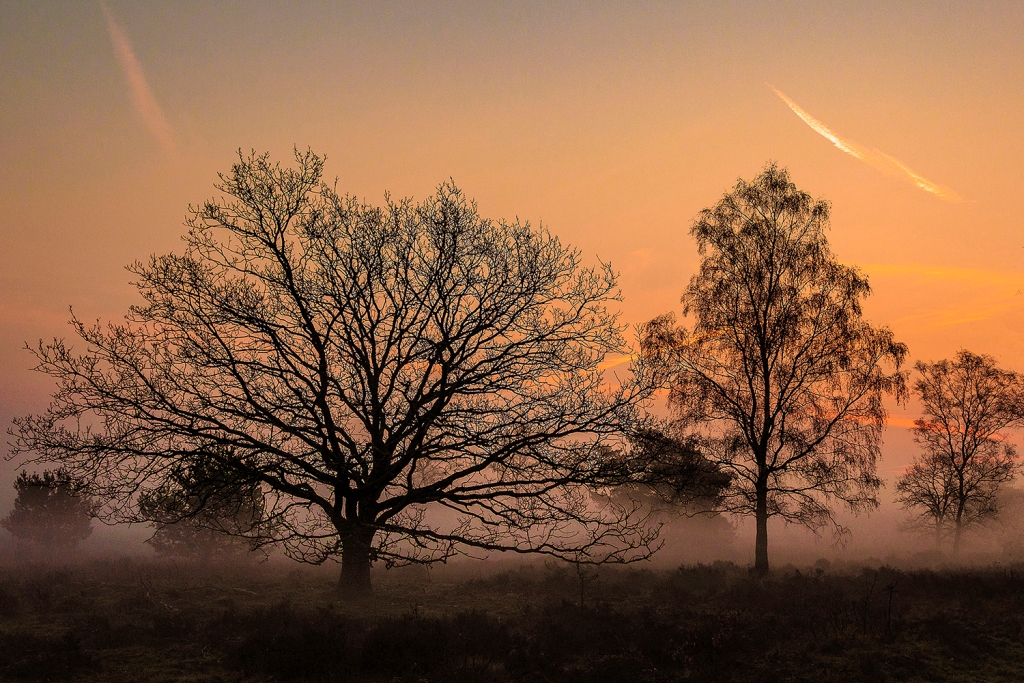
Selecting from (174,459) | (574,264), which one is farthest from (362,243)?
(174,459)

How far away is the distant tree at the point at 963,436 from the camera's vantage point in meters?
31.7

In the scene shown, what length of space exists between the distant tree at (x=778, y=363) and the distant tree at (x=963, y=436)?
16.0 meters

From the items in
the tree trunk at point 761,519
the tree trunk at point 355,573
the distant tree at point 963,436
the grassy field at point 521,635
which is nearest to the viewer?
the grassy field at point 521,635

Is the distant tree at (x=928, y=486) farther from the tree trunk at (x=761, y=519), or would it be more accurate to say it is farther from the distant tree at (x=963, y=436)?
the tree trunk at (x=761, y=519)

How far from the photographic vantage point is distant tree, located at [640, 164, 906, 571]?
66.7ft

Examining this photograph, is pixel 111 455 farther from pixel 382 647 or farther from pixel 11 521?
pixel 11 521

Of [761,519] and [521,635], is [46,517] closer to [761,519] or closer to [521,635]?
[521,635]

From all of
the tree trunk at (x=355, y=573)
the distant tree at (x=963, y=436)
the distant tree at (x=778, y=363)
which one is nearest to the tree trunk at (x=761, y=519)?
the distant tree at (x=778, y=363)

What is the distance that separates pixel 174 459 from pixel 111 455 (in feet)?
3.70

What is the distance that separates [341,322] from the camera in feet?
44.9

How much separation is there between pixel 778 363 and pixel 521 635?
550 inches

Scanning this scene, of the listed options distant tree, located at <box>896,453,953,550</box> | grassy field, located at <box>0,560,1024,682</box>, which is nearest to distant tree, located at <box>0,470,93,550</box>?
grassy field, located at <box>0,560,1024,682</box>

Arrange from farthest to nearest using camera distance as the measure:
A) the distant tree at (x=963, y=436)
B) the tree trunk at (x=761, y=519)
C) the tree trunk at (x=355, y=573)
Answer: the distant tree at (x=963, y=436)
the tree trunk at (x=761, y=519)
the tree trunk at (x=355, y=573)

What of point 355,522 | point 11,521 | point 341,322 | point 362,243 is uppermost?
point 362,243
